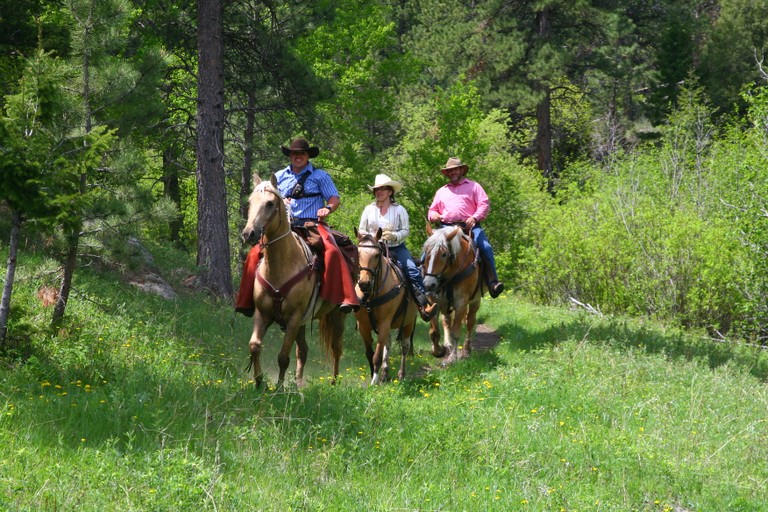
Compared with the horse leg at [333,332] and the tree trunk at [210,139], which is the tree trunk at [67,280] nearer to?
the horse leg at [333,332]

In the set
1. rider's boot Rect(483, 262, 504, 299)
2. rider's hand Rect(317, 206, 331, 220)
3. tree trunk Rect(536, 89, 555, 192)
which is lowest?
rider's boot Rect(483, 262, 504, 299)

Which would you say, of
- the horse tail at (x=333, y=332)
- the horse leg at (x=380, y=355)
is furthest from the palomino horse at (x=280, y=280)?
the horse leg at (x=380, y=355)

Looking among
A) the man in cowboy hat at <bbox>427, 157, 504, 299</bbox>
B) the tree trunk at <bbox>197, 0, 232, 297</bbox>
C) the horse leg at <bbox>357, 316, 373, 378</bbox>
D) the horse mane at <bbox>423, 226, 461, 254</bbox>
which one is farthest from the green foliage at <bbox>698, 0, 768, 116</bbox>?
the horse leg at <bbox>357, 316, 373, 378</bbox>

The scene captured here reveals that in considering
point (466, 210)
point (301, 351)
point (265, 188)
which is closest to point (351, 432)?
point (265, 188)

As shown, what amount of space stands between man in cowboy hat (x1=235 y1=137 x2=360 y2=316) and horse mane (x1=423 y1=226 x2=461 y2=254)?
6.09ft

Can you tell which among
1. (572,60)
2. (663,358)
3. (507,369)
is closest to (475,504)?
(507,369)

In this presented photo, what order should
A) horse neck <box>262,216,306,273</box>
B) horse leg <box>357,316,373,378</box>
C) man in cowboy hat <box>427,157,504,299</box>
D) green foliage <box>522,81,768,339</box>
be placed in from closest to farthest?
horse neck <box>262,216,306,273</box> → horse leg <box>357,316,373,378</box> → man in cowboy hat <box>427,157,504,299</box> → green foliage <box>522,81,768,339</box>

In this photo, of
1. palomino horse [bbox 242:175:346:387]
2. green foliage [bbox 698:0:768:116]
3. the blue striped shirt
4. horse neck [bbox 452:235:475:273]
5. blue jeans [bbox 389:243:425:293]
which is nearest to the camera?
palomino horse [bbox 242:175:346:387]

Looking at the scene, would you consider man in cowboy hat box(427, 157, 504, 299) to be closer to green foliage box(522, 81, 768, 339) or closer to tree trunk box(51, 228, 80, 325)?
green foliage box(522, 81, 768, 339)

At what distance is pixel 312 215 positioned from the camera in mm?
10211

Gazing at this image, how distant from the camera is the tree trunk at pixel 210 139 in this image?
49.6 feet

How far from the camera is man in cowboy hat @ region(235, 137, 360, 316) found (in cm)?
922

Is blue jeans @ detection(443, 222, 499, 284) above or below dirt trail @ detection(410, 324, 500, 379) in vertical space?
above

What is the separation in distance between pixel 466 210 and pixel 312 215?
378cm
